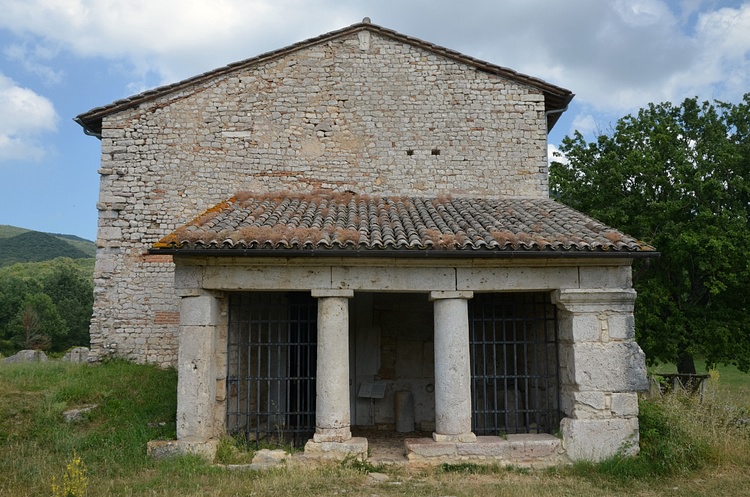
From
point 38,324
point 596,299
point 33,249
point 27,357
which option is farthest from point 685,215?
point 33,249

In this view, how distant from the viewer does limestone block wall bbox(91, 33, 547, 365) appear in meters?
10.6

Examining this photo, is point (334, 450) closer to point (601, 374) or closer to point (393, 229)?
point (393, 229)

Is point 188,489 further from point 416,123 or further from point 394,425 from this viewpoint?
point 416,123

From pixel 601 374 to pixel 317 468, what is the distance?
388 cm

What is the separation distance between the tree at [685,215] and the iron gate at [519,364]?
6742mm

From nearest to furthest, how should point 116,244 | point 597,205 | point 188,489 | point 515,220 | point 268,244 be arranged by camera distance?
point 188,489, point 268,244, point 515,220, point 116,244, point 597,205

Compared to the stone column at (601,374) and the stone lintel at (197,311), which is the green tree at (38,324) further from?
the stone column at (601,374)

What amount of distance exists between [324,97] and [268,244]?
17.7 ft

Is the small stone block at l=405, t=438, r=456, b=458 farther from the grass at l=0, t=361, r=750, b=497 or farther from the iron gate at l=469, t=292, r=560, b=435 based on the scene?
the iron gate at l=469, t=292, r=560, b=435

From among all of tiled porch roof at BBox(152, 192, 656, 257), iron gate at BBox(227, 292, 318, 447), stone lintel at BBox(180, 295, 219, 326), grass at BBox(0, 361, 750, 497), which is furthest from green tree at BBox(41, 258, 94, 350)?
stone lintel at BBox(180, 295, 219, 326)

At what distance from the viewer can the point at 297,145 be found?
36.1 feet

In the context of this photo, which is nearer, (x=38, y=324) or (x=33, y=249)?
(x=38, y=324)

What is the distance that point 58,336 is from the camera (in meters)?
33.4

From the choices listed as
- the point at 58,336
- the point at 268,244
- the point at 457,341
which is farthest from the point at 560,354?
the point at 58,336
